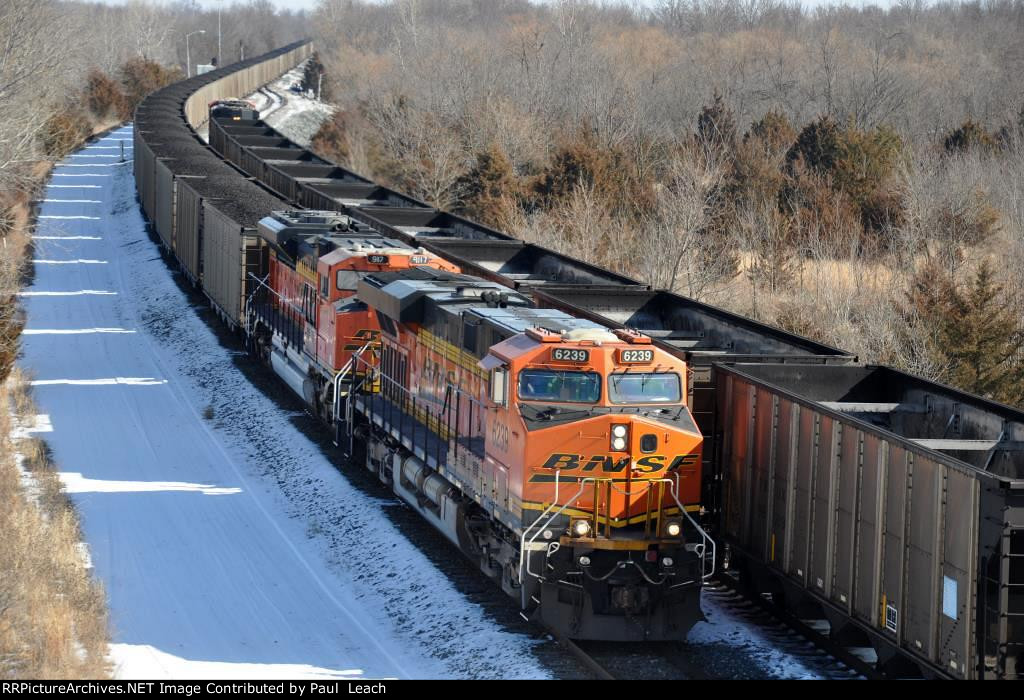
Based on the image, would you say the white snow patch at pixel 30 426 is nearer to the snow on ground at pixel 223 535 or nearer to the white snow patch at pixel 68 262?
the snow on ground at pixel 223 535

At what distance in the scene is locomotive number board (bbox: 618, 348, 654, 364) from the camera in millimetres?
15422

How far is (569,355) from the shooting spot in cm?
1547

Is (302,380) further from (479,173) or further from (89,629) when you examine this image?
(479,173)

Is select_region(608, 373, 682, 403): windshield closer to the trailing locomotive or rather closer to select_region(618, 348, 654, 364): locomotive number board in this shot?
select_region(618, 348, 654, 364): locomotive number board

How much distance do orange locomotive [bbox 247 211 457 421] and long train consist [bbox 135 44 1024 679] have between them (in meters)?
1.10

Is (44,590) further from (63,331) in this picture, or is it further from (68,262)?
(68,262)

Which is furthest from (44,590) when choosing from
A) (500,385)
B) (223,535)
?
(500,385)

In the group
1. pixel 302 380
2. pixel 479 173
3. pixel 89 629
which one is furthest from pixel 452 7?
pixel 89 629

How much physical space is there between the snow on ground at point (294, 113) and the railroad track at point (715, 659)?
251ft

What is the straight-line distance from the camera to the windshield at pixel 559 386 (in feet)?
50.8

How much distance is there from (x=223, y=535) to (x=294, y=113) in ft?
304

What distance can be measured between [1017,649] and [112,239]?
1905 inches

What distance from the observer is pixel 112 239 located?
54.6m

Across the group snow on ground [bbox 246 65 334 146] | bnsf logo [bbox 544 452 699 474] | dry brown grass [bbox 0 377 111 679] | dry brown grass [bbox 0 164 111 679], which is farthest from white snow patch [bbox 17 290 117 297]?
snow on ground [bbox 246 65 334 146]
